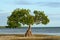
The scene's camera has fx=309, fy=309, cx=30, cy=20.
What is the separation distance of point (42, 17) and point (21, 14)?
5.13 meters

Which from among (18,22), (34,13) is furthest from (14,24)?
(34,13)

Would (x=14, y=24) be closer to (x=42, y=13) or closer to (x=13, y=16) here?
(x=13, y=16)

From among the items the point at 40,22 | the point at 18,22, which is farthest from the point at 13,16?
the point at 40,22

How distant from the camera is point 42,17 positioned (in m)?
74.2

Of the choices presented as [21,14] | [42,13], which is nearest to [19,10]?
[21,14]

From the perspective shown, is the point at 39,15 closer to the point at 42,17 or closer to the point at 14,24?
the point at 42,17

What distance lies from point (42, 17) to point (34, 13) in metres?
2.16

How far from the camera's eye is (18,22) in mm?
75625

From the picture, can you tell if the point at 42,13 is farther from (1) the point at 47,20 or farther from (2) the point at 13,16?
(2) the point at 13,16

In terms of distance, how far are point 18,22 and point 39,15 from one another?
18.3 feet

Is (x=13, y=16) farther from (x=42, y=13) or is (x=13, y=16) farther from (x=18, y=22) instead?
(x=42, y=13)

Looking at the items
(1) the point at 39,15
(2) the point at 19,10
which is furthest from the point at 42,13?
(2) the point at 19,10

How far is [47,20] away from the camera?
247ft

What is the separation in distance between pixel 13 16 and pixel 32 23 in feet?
18.0
